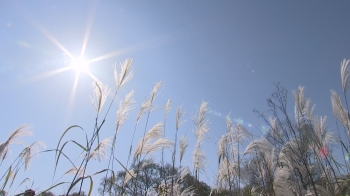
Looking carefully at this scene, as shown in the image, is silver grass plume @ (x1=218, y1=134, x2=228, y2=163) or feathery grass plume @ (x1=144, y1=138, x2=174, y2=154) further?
silver grass plume @ (x1=218, y1=134, x2=228, y2=163)

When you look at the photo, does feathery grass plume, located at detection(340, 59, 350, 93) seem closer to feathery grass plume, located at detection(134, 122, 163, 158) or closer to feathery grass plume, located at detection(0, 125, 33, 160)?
feathery grass plume, located at detection(134, 122, 163, 158)

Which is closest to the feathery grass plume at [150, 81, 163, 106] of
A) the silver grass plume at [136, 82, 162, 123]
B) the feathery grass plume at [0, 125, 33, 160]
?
the silver grass plume at [136, 82, 162, 123]

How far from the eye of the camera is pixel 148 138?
10.8ft

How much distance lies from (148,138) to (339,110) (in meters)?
2.56

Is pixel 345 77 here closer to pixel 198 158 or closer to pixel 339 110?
pixel 339 110

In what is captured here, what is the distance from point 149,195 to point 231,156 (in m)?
1.82

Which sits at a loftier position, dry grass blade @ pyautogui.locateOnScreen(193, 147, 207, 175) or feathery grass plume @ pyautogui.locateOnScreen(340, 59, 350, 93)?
feathery grass plume @ pyautogui.locateOnScreen(340, 59, 350, 93)

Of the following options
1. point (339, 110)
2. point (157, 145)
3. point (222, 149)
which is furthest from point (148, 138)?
point (339, 110)

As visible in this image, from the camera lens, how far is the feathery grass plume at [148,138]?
3.10m

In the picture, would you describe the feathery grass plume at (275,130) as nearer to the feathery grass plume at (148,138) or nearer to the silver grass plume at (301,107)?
the silver grass plume at (301,107)

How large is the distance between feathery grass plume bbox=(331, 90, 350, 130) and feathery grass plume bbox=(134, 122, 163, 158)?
2.37 meters

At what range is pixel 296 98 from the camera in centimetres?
406

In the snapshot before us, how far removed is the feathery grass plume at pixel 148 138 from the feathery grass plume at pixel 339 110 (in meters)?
2.37

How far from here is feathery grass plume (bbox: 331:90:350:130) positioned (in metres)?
3.14
